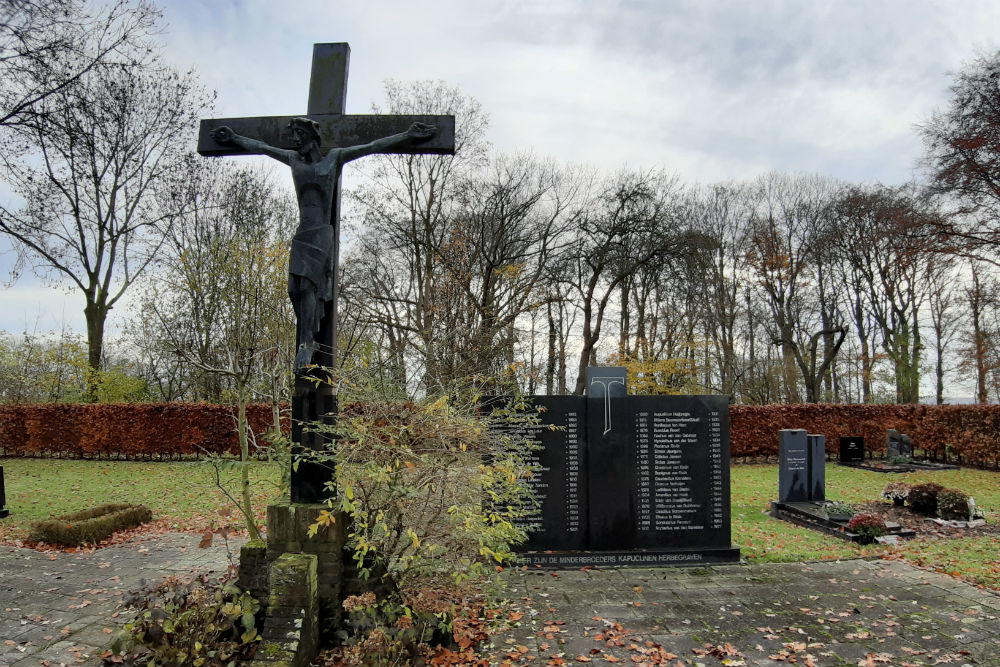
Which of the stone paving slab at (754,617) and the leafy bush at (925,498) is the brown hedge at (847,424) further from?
the stone paving slab at (754,617)

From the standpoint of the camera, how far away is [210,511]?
10.2 meters

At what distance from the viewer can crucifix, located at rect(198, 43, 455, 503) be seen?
4066 mm

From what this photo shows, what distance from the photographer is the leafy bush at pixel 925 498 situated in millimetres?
9383

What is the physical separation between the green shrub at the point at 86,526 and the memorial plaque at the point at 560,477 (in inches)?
231

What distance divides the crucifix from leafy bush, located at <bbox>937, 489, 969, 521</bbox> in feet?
32.2

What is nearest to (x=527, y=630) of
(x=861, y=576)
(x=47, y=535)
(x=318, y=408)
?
(x=318, y=408)

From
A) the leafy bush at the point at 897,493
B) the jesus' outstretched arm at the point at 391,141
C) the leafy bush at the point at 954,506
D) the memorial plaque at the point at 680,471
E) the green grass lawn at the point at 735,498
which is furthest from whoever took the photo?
the leafy bush at the point at 897,493

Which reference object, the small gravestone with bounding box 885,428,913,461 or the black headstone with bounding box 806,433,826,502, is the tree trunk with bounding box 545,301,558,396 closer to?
the small gravestone with bounding box 885,428,913,461

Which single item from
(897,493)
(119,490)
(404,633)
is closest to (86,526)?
(119,490)

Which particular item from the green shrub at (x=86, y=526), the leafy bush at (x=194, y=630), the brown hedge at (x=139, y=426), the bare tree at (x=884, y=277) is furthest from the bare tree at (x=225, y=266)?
the bare tree at (x=884, y=277)

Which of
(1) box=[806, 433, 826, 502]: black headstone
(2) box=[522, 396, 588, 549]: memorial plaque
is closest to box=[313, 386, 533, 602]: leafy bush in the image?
(2) box=[522, 396, 588, 549]: memorial plaque

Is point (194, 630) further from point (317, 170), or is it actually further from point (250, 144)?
point (250, 144)

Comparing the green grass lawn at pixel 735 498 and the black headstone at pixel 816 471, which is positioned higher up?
the black headstone at pixel 816 471

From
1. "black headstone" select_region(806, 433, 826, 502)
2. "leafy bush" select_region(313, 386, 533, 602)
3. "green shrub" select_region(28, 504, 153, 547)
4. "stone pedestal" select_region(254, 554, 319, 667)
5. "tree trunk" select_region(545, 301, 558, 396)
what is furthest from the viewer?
"tree trunk" select_region(545, 301, 558, 396)
